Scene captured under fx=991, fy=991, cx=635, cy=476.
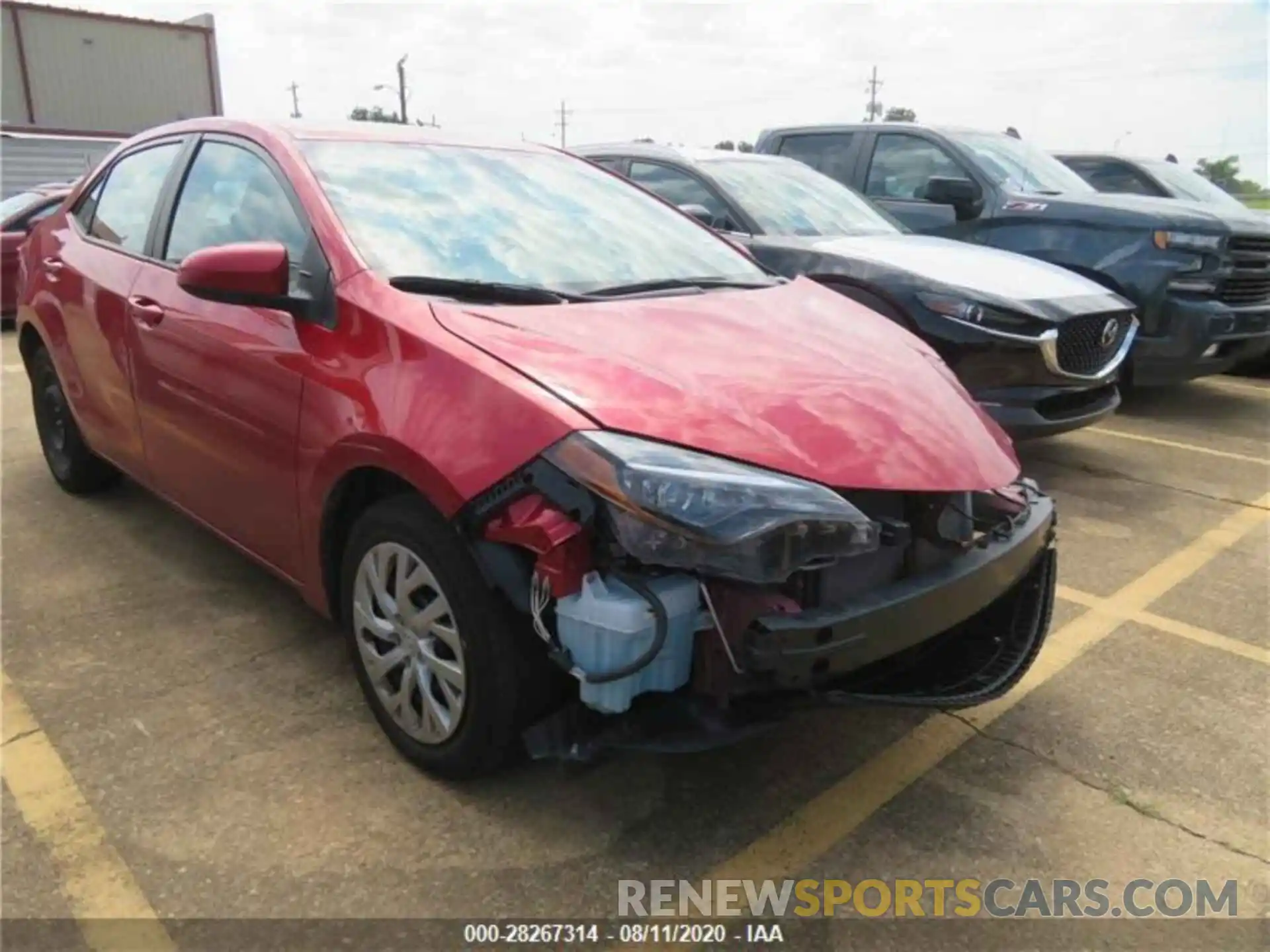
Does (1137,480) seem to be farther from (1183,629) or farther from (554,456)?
(554,456)

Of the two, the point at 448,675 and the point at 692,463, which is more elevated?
the point at 692,463

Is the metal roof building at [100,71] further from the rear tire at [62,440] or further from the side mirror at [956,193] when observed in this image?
the side mirror at [956,193]

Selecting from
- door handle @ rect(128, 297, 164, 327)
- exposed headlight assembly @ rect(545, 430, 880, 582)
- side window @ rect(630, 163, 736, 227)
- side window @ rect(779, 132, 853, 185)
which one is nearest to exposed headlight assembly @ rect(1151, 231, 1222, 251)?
side window @ rect(779, 132, 853, 185)

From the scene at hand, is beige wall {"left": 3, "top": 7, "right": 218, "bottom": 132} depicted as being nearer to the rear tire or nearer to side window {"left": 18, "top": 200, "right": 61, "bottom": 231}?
side window {"left": 18, "top": 200, "right": 61, "bottom": 231}

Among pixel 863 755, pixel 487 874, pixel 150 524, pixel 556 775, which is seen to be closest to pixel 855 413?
pixel 863 755

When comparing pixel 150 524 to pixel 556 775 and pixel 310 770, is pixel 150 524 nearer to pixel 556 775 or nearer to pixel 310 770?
pixel 310 770

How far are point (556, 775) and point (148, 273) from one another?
2.23 metres

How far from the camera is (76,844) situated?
7.39 feet

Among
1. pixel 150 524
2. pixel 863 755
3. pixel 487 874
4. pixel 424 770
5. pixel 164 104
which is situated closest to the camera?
pixel 487 874

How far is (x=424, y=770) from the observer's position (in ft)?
8.11

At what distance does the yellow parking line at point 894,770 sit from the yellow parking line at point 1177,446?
2.41 metres

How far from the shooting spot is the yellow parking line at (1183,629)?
3.32 m

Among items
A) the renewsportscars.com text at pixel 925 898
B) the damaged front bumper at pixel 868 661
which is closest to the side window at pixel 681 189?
the damaged front bumper at pixel 868 661

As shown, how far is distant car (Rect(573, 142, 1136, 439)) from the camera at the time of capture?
448 cm
